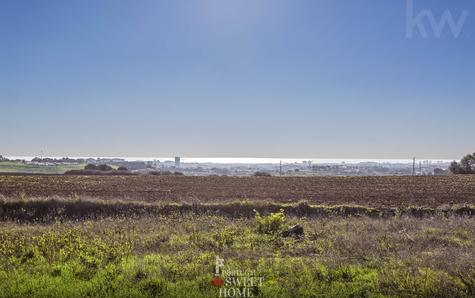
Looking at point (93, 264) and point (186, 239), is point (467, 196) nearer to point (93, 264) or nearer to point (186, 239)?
point (186, 239)

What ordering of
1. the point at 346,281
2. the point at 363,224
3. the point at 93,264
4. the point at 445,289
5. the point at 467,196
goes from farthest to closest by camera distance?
the point at 467,196 → the point at 363,224 → the point at 93,264 → the point at 346,281 → the point at 445,289

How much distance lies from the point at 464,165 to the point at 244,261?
81.2 meters

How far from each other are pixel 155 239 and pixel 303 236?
460 centimetres

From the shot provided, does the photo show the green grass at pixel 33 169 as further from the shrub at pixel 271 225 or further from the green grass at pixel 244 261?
the green grass at pixel 244 261

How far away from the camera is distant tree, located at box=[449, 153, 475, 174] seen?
77.0 m

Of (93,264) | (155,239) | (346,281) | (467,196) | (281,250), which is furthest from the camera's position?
(467,196)

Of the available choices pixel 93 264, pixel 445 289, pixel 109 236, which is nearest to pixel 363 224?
pixel 445 289

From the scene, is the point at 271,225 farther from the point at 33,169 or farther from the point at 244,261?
the point at 33,169

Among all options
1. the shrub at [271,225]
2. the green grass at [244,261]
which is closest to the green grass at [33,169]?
the shrub at [271,225]

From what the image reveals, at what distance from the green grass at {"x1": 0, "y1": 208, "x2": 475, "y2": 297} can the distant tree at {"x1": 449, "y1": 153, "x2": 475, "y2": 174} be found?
7112 cm

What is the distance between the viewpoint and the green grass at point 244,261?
754 centimetres

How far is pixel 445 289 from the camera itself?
7473 millimetres

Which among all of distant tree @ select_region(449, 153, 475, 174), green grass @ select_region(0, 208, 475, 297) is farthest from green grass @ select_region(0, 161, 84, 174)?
green grass @ select_region(0, 208, 475, 297)

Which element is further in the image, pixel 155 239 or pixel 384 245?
pixel 155 239
